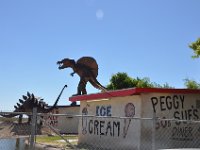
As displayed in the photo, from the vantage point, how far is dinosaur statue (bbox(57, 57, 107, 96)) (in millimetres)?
35894

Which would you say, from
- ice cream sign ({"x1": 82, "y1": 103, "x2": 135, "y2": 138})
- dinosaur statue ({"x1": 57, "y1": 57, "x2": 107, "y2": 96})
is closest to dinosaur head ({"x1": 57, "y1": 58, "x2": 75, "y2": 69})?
dinosaur statue ({"x1": 57, "y1": 57, "x2": 107, "y2": 96})

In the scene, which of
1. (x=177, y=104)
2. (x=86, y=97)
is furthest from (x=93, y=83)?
(x=177, y=104)

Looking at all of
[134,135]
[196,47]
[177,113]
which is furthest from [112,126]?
[196,47]

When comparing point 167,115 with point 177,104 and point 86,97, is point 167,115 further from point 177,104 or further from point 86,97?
point 86,97

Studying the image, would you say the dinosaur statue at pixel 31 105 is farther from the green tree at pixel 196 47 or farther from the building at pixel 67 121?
the green tree at pixel 196 47

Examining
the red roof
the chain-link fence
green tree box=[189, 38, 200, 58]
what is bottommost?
the chain-link fence

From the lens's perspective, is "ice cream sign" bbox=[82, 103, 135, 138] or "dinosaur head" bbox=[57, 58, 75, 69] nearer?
"ice cream sign" bbox=[82, 103, 135, 138]

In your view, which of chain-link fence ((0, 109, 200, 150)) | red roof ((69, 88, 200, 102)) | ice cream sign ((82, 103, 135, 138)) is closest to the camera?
red roof ((69, 88, 200, 102))

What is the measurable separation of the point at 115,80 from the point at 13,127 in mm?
29478

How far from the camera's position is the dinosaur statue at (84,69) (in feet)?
118

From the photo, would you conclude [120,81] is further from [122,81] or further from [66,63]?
[66,63]

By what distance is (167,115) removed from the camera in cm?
1568

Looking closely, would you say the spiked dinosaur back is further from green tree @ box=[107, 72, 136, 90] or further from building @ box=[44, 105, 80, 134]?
green tree @ box=[107, 72, 136, 90]

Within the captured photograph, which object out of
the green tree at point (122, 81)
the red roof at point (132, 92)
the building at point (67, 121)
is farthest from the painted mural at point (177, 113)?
the green tree at point (122, 81)
